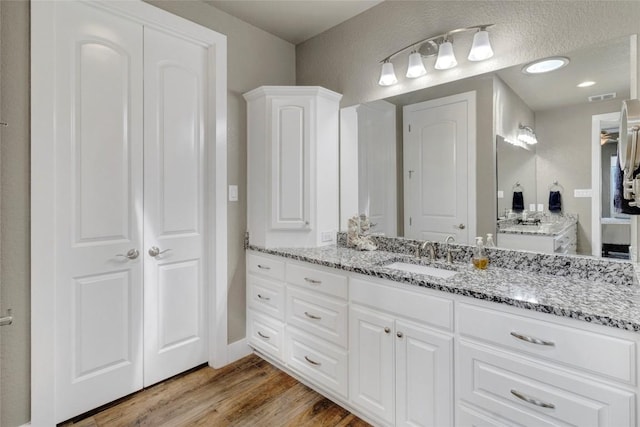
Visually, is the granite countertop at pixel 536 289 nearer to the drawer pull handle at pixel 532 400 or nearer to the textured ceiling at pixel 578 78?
the drawer pull handle at pixel 532 400

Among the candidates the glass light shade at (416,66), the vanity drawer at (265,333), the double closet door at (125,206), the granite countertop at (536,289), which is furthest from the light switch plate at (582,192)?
the double closet door at (125,206)

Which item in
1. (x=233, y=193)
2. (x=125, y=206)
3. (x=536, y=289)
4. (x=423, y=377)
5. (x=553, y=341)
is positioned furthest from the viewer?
(x=233, y=193)

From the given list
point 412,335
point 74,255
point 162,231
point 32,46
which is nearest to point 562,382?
point 412,335

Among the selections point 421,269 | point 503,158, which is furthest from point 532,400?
point 503,158

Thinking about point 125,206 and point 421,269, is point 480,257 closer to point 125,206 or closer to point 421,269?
point 421,269

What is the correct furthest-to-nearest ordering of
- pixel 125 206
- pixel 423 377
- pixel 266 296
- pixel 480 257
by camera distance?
pixel 266 296, pixel 125 206, pixel 480 257, pixel 423 377

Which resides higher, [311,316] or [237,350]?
[311,316]

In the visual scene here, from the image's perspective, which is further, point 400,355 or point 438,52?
point 438,52

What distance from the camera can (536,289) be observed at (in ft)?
4.34

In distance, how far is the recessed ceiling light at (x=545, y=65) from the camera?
5.24 ft

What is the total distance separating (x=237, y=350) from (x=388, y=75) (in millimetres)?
2230

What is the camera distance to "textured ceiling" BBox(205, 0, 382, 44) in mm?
2273

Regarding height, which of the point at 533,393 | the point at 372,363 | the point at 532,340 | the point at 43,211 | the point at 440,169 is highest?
the point at 440,169

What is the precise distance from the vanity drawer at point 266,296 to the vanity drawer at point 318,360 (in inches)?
6.6
